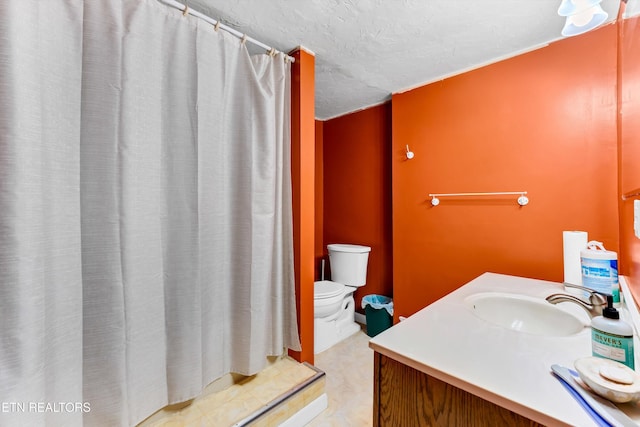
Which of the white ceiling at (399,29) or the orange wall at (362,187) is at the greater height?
the white ceiling at (399,29)

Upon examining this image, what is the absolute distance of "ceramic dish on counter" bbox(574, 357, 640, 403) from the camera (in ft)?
1.54

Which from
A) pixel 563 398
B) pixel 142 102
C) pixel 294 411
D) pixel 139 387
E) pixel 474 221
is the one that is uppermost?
pixel 142 102

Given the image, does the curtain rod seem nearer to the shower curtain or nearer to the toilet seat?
the shower curtain

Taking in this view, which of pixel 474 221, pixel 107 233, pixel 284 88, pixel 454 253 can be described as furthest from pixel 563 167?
pixel 107 233

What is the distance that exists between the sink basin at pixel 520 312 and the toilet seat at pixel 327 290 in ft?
3.49

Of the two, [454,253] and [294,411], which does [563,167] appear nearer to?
[454,253]

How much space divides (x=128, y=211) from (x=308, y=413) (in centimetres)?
131

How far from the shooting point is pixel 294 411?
4.27ft

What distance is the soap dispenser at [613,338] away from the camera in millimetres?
560

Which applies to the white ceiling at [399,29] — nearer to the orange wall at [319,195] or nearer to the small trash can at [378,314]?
the orange wall at [319,195]

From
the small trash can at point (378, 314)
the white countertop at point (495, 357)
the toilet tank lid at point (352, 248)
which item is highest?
the toilet tank lid at point (352, 248)

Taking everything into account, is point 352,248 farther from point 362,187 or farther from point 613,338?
point 613,338

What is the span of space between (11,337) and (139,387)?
48 centimetres

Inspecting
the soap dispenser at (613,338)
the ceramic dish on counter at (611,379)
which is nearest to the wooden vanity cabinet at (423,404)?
the ceramic dish on counter at (611,379)
